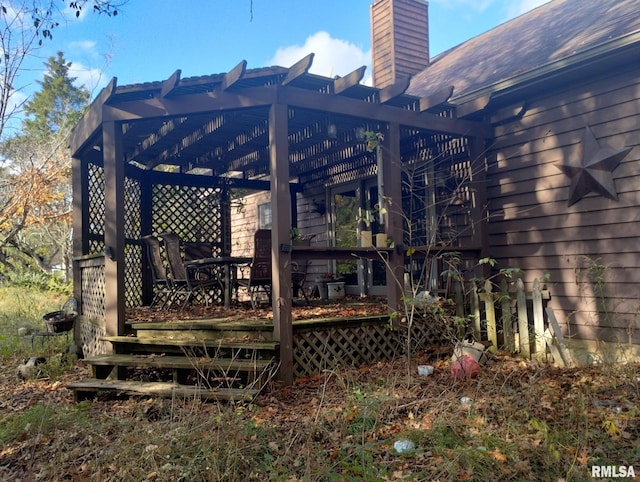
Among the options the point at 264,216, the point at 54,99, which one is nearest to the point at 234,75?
the point at 264,216

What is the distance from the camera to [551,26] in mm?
7000

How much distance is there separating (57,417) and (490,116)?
5387 mm

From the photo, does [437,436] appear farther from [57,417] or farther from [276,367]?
[57,417]

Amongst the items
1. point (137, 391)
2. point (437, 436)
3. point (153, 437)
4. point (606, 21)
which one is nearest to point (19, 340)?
point (137, 391)

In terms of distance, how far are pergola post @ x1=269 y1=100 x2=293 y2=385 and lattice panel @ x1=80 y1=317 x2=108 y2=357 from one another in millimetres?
1978

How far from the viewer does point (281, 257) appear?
4.15m

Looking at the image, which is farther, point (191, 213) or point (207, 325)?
point (191, 213)

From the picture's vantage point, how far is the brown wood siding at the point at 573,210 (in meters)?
4.55

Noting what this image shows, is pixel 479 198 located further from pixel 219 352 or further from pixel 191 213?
pixel 191 213

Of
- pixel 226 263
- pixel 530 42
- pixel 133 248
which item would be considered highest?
pixel 530 42

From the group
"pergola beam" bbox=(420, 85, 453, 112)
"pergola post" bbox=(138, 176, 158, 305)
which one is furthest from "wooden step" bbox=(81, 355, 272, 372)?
"pergola beam" bbox=(420, 85, 453, 112)

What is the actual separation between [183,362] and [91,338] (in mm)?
2072

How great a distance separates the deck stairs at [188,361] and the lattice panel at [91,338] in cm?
46

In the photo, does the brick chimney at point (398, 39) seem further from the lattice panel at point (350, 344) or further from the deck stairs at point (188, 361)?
the deck stairs at point (188, 361)
